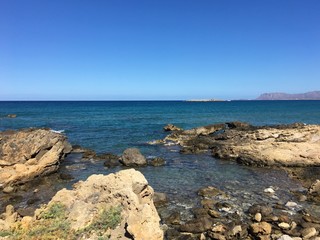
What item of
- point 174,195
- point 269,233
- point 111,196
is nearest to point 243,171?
point 174,195

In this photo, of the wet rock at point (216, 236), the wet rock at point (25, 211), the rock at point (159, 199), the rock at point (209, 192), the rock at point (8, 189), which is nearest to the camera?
the wet rock at point (216, 236)

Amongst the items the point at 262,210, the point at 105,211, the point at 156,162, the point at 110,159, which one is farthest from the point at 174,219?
the point at 110,159

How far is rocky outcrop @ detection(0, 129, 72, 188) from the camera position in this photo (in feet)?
76.0

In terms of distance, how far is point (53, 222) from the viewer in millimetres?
11484

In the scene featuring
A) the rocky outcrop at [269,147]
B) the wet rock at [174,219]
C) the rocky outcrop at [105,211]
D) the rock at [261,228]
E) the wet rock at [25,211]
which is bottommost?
the wet rock at [25,211]

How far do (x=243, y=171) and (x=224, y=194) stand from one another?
746 cm

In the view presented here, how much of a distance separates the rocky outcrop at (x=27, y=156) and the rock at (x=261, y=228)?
18.2 metres

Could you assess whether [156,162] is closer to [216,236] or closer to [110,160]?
[110,160]

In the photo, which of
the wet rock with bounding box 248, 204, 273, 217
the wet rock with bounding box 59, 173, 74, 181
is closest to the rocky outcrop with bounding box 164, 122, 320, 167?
the wet rock with bounding box 248, 204, 273, 217

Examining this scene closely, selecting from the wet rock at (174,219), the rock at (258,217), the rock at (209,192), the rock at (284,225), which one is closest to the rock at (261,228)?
the rock at (284,225)

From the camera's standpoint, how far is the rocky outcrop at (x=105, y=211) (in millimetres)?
10672

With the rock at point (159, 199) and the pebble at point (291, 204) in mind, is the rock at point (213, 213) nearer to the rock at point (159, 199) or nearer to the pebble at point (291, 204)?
the rock at point (159, 199)

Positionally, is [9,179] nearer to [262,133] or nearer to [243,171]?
[243,171]

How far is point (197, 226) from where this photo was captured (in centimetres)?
1516
